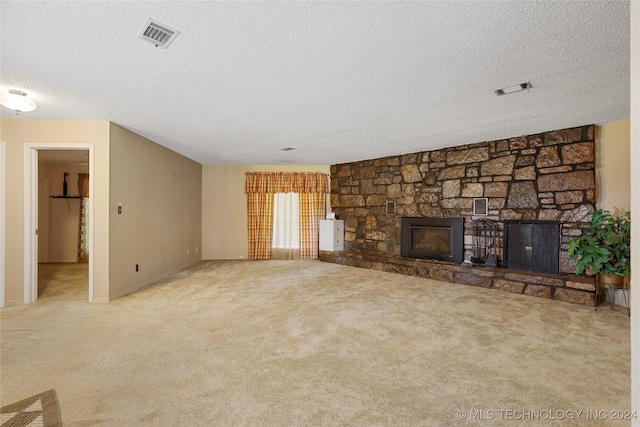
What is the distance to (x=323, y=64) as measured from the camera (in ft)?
7.44

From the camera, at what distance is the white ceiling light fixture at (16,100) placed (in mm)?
2721

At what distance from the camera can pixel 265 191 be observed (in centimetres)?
691

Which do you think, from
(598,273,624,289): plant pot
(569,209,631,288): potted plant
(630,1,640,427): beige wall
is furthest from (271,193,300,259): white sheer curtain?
(630,1,640,427): beige wall

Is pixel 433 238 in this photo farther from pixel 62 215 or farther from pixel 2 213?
pixel 62 215

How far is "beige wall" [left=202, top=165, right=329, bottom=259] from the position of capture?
6.95 meters

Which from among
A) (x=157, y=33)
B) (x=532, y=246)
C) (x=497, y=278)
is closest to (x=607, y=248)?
(x=532, y=246)

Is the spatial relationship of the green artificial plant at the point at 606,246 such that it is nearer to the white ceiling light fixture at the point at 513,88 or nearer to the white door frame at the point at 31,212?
the white ceiling light fixture at the point at 513,88

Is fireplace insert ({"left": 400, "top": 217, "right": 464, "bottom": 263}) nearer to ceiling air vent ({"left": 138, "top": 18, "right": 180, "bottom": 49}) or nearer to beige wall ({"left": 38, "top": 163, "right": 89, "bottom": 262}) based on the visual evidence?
ceiling air vent ({"left": 138, "top": 18, "right": 180, "bottom": 49})

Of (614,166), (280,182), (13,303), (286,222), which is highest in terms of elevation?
(280,182)

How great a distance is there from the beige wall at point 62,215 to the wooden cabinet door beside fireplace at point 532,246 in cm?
855

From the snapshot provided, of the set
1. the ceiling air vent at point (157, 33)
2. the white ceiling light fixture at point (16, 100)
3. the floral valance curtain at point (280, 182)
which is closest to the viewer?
the ceiling air vent at point (157, 33)

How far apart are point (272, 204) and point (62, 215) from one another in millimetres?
4683

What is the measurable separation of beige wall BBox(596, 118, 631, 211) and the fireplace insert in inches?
68.9

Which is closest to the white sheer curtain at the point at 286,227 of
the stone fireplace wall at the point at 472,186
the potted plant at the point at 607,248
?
the stone fireplace wall at the point at 472,186
